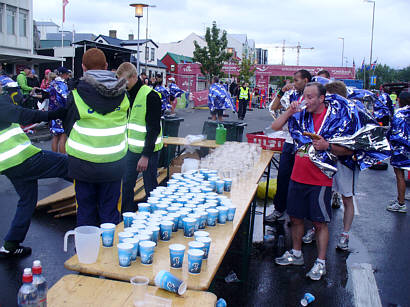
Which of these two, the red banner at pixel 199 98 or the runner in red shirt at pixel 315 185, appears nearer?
the runner in red shirt at pixel 315 185

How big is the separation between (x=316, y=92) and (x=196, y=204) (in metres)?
1.80

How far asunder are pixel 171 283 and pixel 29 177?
2.87 m

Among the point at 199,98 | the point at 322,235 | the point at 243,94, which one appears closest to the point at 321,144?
the point at 322,235

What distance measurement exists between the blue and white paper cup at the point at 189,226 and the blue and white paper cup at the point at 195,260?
0.43 metres

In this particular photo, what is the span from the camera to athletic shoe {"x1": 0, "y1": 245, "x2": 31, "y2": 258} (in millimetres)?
4543

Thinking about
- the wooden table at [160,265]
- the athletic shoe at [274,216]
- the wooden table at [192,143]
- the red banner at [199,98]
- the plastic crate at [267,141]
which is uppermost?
the red banner at [199,98]

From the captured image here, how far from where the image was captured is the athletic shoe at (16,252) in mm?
4543

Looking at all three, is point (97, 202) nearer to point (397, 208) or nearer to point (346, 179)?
point (346, 179)

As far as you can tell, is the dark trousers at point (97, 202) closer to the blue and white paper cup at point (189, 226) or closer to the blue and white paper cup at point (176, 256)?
the blue and white paper cup at point (189, 226)

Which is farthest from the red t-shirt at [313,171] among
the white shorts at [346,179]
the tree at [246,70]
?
the tree at [246,70]

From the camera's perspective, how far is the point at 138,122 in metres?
4.79

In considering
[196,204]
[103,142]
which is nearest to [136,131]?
[103,142]

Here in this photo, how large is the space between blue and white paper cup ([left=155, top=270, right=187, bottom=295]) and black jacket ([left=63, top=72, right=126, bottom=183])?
1.75m

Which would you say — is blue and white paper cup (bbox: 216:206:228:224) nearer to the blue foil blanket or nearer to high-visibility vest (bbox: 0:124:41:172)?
high-visibility vest (bbox: 0:124:41:172)
